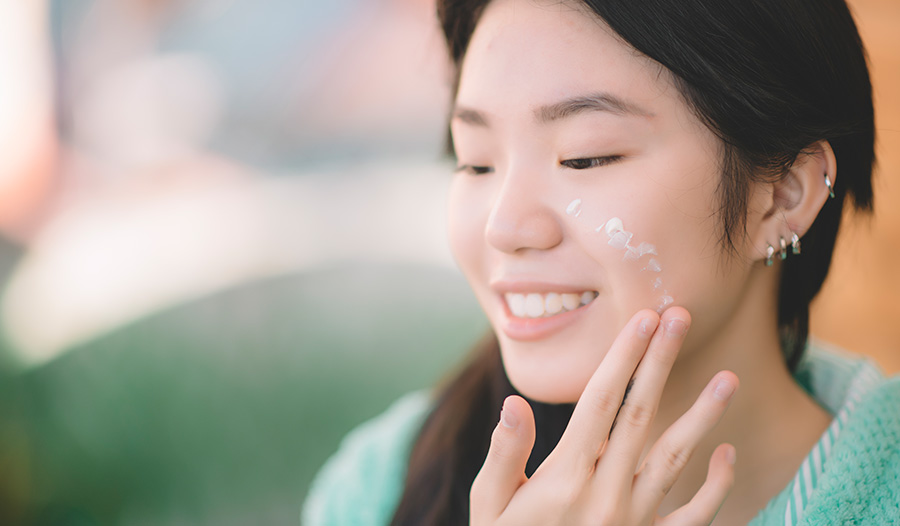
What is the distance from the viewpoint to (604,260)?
2.56 feet

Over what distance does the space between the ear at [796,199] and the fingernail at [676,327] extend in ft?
0.64

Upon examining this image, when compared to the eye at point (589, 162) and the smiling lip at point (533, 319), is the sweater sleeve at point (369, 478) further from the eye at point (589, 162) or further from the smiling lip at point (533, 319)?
the eye at point (589, 162)

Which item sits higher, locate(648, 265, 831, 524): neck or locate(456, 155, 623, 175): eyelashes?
locate(456, 155, 623, 175): eyelashes

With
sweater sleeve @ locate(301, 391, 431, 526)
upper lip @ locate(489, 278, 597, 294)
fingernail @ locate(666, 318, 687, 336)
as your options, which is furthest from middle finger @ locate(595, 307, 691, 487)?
sweater sleeve @ locate(301, 391, 431, 526)

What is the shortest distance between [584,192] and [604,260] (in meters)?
0.08

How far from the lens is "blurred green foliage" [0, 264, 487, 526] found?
1.92m

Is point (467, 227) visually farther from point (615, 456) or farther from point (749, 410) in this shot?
point (749, 410)

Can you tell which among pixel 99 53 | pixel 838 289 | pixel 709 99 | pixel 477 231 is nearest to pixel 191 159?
pixel 99 53

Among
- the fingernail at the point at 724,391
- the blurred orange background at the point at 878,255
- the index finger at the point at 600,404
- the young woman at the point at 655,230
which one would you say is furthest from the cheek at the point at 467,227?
the blurred orange background at the point at 878,255

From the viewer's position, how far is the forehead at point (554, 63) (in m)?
0.77

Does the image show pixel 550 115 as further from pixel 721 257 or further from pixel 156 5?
pixel 156 5

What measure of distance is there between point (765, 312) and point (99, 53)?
185 centimetres

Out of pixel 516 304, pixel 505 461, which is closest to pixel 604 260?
pixel 516 304

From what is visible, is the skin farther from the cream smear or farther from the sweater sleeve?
the sweater sleeve
